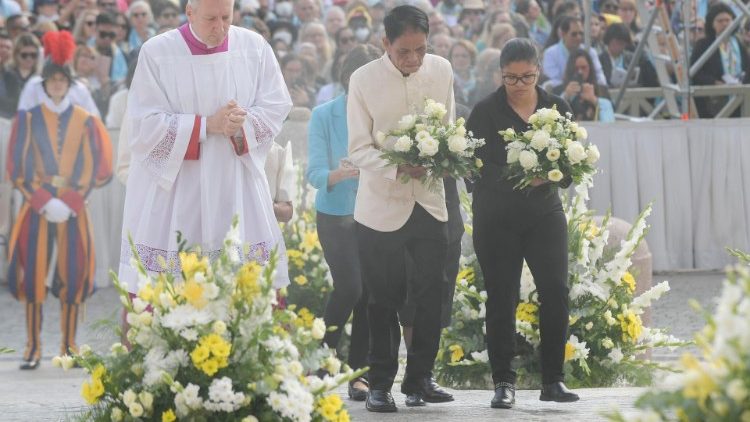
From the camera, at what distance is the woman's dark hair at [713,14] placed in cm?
1555

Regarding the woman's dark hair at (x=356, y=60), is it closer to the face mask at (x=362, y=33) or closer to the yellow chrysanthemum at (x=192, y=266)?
the yellow chrysanthemum at (x=192, y=266)

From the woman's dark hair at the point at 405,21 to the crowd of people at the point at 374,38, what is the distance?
272 inches

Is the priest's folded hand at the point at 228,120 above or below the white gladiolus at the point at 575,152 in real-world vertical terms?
above

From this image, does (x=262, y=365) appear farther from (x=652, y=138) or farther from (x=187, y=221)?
(x=652, y=138)

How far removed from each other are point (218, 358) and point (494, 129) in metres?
2.31

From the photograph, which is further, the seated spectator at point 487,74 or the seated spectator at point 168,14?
the seated spectator at point 168,14

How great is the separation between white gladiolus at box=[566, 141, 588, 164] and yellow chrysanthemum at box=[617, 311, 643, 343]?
1.70 m

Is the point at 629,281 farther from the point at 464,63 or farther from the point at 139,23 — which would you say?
the point at 139,23

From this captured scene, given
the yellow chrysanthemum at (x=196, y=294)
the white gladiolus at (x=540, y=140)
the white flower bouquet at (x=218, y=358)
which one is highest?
the white gladiolus at (x=540, y=140)

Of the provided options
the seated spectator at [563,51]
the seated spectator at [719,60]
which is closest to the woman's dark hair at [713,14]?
the seated spectator at [719,60]

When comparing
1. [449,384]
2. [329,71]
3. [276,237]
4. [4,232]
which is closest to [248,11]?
[329,71]

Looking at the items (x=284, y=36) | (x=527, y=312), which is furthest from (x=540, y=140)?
(x=284, y=36)

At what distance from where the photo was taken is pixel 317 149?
8398 millimetres

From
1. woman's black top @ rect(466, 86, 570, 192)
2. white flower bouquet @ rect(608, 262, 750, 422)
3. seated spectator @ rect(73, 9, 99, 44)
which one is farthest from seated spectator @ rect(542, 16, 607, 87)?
white flower bouquet @ rect(608, 262, 750, 422)
